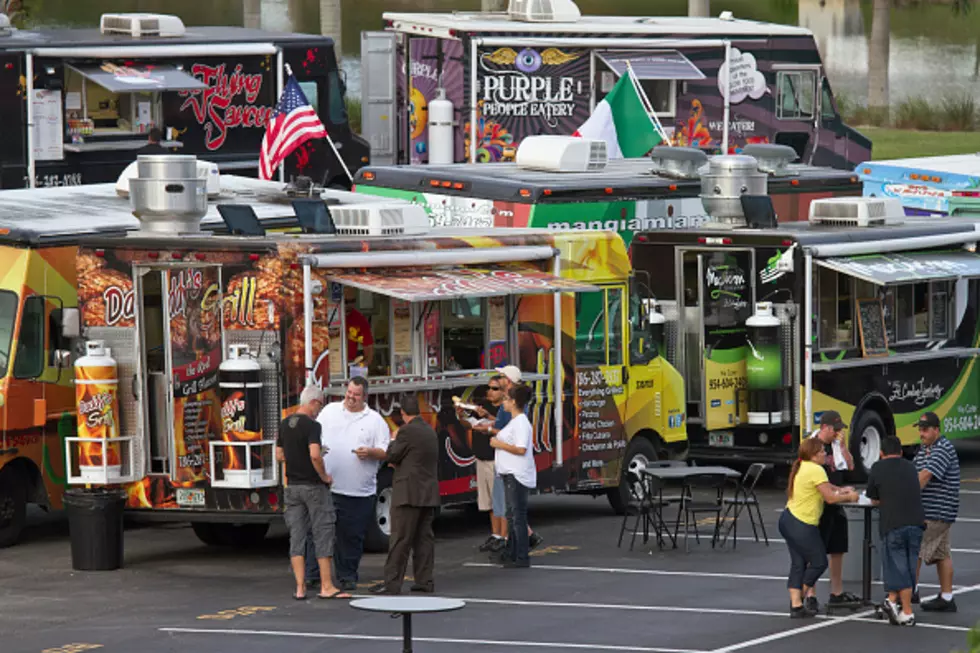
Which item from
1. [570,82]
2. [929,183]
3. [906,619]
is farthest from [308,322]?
[570,82]

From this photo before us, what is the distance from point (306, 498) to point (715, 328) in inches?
265

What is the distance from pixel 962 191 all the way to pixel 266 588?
12.7 m

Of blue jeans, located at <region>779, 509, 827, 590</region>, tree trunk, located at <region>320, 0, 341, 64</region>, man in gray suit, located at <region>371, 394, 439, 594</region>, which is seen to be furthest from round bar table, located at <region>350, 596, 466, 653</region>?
tree trunk, located at <region>320, 0, 341, 64</region>

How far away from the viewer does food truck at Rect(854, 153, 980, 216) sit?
986 inches

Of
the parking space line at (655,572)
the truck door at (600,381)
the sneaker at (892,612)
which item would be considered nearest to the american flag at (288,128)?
the truck door at (600,381)

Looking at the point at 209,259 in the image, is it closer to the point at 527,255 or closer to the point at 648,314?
the point at 527,255

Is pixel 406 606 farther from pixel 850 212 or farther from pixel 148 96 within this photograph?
pixel 148 96

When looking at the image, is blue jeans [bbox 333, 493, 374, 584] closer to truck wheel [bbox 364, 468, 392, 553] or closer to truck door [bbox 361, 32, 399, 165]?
truck wheel [bbox 364, 468, 392, 553]

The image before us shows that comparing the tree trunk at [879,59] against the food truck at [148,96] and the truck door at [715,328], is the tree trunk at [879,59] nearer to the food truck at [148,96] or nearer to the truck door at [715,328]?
the food truck at [148,96]

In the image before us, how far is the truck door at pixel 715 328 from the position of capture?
66.6ft

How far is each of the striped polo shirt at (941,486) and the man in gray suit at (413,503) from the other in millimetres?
3556

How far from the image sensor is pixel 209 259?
632 inches

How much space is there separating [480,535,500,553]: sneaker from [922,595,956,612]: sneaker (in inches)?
146

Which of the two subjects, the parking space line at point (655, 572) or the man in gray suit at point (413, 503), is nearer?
the man in gray suit at point (413, 503)
